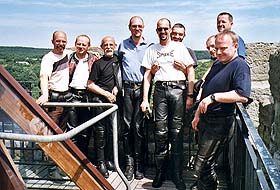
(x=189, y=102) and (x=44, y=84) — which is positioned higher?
(x=44, y=84)

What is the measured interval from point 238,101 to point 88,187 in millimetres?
1312

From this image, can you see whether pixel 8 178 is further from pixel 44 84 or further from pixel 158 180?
pixel 158 180

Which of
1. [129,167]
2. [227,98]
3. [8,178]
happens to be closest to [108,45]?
[129,167]

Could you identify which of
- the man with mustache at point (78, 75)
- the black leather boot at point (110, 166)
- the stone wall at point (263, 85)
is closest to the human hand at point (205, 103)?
the man with mustache at point (78, 75)

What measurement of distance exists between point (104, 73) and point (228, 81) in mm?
1761

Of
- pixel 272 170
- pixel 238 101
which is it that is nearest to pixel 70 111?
pixel 238 101

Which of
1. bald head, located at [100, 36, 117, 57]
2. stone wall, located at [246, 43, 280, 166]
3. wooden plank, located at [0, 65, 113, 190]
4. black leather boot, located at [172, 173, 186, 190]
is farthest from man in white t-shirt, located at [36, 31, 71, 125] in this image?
stone wall, located at [246, 43, 280, 166]

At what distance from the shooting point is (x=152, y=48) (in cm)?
473

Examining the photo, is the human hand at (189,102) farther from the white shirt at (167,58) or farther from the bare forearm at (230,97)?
the bare forearm at (230,97)

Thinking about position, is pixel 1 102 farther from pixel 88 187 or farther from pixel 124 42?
pixel 124 42

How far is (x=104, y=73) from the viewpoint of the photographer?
4.96 metres

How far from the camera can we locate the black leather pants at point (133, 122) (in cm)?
493

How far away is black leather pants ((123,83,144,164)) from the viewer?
493cm

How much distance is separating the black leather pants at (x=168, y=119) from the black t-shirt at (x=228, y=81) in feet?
3.02
